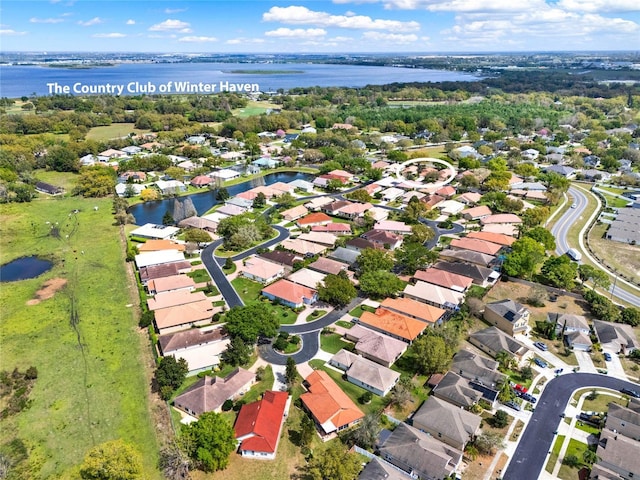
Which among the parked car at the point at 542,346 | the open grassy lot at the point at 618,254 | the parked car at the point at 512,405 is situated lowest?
the parked car at the point at 512,405

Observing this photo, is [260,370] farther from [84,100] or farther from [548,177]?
[84,100]

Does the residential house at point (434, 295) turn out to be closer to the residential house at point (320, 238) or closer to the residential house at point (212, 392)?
the residential house at point (320, 238)

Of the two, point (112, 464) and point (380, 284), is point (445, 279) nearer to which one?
point (380, 284)

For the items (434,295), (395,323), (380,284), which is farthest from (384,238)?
(395,323)

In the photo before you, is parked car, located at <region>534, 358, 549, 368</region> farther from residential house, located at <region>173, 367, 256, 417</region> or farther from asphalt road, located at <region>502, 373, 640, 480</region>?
residential house, located at <region>173, 367, 256, 417</region>

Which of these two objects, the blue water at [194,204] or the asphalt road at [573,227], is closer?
the asphalt road at [573,227]

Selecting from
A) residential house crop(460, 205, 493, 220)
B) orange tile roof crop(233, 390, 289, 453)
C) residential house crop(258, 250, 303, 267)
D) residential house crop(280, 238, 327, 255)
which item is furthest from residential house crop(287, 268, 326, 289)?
residential house crop(460, 205, 493, 220)

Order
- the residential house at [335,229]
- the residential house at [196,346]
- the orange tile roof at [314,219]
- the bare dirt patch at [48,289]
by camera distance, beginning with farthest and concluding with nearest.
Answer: the orange tile roof at [314,219] < the residential house at [335,229] < the bare dirt patch at [48,289] < the residential house at [196,346]

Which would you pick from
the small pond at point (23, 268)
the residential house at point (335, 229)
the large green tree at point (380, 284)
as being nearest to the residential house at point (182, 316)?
the large green tree at point (380, 284)
